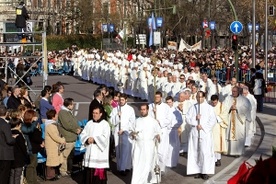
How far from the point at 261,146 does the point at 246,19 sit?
58.9 m

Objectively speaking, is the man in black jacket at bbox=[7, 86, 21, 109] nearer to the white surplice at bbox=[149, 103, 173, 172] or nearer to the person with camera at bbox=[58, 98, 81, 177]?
the person with camera at bbox=[58, 98, 81, 177]

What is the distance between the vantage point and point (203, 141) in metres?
13.6

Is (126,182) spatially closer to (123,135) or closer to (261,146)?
(123,135)

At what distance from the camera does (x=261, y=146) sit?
56.1 feet

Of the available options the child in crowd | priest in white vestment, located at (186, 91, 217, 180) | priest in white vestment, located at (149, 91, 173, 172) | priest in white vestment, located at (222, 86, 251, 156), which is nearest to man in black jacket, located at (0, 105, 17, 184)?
the child in crowd

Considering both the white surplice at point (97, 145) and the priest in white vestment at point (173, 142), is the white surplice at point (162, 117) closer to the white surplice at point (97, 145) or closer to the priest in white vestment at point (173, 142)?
the priest in white vestment at point (173, 142)

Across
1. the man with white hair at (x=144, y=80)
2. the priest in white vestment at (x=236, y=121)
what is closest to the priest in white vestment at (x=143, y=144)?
the priest in white vestment at (x=236, y=121)

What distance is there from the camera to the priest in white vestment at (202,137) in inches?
533

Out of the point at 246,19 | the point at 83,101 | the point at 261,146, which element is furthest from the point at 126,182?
the point at 246,19

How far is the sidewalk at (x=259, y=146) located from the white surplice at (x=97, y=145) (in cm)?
230

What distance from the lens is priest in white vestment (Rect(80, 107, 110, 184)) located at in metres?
11.7

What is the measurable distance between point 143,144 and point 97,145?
0.99 meters

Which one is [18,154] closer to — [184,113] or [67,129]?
[67,129]

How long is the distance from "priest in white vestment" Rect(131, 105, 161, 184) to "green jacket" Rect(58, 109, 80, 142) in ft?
5.45
